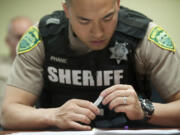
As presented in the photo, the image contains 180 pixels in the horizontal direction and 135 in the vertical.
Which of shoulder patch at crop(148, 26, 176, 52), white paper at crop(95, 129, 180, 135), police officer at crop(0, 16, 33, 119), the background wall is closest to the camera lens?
white paper at crop(95, 129, 180, 135)

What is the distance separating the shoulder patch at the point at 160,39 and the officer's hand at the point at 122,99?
260mm

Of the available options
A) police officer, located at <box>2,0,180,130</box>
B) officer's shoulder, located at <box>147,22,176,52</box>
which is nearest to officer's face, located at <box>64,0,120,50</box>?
police officer, located at <box>2,0,180,130</box>

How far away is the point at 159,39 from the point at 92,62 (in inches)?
11.3

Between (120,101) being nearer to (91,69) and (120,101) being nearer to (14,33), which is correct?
(91,69)

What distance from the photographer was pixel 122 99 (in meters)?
0.92

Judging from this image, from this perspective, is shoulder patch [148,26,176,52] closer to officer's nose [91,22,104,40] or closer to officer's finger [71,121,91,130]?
officer's nose [91,22,104,40]

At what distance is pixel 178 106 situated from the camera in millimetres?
1033

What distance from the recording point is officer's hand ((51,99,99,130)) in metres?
0.92

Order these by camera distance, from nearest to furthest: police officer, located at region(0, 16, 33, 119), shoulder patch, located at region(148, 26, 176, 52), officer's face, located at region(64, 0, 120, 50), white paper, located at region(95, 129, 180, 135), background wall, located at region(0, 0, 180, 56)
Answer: white paper, located at region(95, 129, 180, 135) → officer's face, located at region(64, 0, 120, 50) → shoulder patch, located at region(148, 26, 176, 52) → background wall, located at region(0, 0, 180, 56) → police officer, located at region(0, 16, 33, 119)

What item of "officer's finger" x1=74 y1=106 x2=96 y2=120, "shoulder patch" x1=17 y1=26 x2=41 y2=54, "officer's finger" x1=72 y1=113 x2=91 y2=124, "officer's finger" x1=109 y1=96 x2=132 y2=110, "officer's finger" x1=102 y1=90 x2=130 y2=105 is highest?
"shoulder patch" x1=17 y1=26 x2=41 y2=54

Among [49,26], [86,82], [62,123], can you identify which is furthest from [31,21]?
[62,123]

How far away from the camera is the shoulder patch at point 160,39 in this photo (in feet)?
3.55

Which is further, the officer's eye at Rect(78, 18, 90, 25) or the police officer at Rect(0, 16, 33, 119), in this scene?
the police officer at Rect(0, 16, 33, 119)

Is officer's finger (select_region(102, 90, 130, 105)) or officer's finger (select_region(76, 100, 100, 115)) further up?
officer's finger (select_region(102, 90, 130, 105))
